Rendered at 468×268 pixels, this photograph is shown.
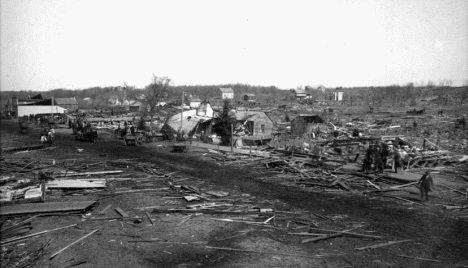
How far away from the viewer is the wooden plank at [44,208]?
10.8 metres

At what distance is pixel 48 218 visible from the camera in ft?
34.6

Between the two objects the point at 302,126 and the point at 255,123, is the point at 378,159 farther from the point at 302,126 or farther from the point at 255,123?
the point at 255,123

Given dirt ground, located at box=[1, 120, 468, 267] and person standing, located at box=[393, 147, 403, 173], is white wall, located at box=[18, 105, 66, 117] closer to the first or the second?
dirt ground, located at box=[1, 120, 468, 267]

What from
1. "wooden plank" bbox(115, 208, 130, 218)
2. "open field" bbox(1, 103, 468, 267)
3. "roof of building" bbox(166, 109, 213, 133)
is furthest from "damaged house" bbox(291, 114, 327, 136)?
"wooden plank" bbox(115, 208, 130, 218)

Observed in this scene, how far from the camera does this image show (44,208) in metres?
11.2

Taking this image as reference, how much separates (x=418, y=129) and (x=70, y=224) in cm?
3706

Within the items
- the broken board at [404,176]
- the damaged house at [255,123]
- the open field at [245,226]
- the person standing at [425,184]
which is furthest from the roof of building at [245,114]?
the person standing at [425,184]

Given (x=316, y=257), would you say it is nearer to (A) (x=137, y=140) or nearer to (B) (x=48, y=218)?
(B) (x=48, y=218)

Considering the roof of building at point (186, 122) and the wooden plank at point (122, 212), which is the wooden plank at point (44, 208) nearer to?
the wooden plank at point (122, 212)

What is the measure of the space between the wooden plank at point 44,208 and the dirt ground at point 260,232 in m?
0.38

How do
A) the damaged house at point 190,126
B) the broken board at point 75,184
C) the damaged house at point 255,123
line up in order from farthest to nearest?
the damaged house at point 255,123
the damaged house at point 190,126
the broken board at point 75,184

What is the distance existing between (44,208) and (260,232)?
761 centimetres

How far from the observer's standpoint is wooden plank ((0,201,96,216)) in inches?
424

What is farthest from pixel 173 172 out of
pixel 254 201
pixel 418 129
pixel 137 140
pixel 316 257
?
pixel 418 129
